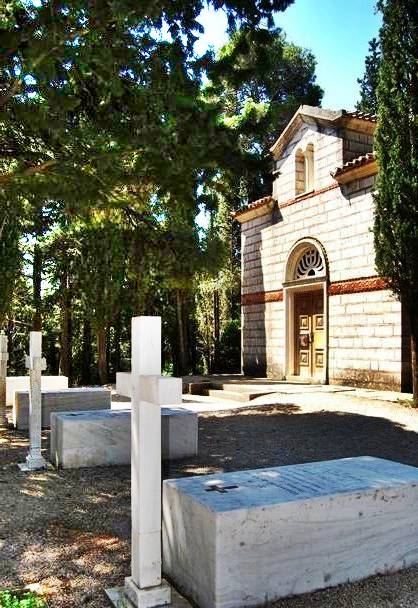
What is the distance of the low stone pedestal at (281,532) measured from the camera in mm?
2947

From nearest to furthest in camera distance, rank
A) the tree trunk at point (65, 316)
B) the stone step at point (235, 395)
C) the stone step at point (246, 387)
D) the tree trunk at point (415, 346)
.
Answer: the tree trunk at point (415, 346)
the stone step at point (235, 395)
the stone step at point (246, 387)
the tree trunk at point (65, 316)

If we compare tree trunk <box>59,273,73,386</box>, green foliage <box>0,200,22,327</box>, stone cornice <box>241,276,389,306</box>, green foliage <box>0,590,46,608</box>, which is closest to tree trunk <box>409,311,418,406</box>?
stone cornice <box>241,276,389,306</box>

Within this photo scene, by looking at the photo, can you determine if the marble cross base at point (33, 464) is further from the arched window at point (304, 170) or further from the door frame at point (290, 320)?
the arched window at point (304, 170)

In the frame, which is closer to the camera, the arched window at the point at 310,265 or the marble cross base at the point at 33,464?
the marble cross base at the point at 33,464

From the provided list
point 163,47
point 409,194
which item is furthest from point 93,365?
point 163,47

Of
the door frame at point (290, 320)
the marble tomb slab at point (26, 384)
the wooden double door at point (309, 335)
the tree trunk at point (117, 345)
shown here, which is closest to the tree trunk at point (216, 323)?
the tree trunk at point (117, 345)

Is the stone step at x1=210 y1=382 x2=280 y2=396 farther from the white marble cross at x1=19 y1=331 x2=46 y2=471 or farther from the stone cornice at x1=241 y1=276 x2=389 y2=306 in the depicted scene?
the white marble cross at x1=19 y1=331 x2=46 y2=471

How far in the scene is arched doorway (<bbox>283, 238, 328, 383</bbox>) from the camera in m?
14.9

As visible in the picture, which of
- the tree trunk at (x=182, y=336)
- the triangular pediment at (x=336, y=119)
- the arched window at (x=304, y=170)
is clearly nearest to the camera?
the triangular pediment at (x=336, y=119)

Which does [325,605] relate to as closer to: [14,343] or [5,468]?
[5,468]

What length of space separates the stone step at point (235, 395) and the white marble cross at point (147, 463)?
9.64m

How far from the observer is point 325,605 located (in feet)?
9.90

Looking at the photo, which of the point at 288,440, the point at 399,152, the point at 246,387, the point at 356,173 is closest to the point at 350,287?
the point at 356,173

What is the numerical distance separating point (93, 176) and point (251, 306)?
12454mm
